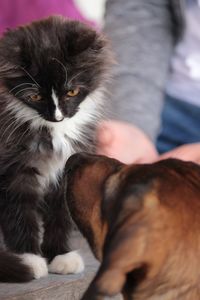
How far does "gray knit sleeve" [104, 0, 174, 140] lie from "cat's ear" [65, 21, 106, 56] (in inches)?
12.8

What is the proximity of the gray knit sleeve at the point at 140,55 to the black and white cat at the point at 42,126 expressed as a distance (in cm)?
33

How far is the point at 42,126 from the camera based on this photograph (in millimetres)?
1238

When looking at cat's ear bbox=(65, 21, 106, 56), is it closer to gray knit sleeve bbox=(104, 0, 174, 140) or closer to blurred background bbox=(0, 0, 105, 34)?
gray knit sleeve bbox=(104, 0, 174, 140)

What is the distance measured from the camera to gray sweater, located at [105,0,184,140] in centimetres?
162

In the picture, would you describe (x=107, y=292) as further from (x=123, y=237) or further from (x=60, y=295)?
(x=60, y=295)

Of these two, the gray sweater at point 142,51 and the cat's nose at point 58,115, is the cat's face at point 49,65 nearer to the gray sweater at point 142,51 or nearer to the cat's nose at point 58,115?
the cat's nose at point 58,115

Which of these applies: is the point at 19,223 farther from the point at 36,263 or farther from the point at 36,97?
the point at 36,97

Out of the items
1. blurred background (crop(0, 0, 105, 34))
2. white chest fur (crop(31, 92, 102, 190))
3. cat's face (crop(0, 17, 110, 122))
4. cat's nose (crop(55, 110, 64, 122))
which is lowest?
blurred background (crop(0, 0, 105, 34))

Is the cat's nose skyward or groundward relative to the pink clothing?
skyward

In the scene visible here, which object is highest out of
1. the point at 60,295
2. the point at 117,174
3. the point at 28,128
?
the point at 117,174

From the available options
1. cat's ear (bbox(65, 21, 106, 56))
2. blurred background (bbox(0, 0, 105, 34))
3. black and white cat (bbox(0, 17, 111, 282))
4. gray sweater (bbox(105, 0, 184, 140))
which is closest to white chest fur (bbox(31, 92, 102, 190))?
A: black and white cat (bbox(0, 17, 111, 282))

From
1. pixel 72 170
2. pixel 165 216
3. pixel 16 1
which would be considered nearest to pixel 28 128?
pixel 72 170

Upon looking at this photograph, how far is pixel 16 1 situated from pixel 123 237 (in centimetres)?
141

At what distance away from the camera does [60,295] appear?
1.08 m
